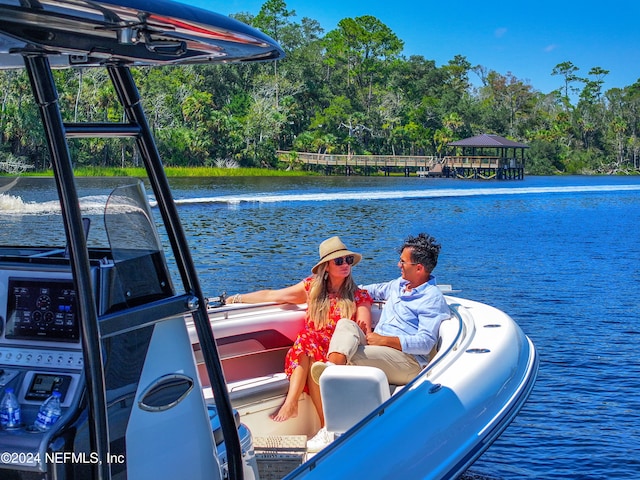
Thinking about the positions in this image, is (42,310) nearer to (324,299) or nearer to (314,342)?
(314,342)

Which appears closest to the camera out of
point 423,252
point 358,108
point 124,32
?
point 124,32

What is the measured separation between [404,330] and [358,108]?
74.6m

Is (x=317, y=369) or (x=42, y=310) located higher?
(x=42, y=310)

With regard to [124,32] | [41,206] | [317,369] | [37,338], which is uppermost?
[124,32]

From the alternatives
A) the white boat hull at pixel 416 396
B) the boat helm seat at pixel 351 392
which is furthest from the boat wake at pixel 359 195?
the boat helm seat at pixel 351 392

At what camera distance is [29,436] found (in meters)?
2.25

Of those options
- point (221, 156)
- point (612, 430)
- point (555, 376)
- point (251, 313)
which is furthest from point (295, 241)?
point (221, 156)

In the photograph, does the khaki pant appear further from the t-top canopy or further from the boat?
the t-top canopy

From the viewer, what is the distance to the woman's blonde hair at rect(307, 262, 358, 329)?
4.60 meters

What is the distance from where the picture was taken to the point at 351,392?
385 cm

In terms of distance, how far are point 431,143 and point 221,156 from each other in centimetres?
2467

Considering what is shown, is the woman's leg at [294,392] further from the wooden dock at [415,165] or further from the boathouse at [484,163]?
the boathouse at [484,163]

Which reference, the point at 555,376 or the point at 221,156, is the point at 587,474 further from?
the point at 221,156

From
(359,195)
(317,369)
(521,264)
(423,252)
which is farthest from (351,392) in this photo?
(359,195)
